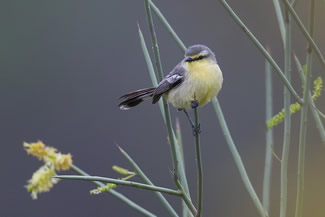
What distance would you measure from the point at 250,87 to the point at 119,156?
1583 millimetres

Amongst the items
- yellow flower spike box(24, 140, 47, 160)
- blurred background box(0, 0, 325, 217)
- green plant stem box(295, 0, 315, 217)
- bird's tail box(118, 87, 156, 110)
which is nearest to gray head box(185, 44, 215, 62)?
bird's tail box(118, 87, 156, 110)

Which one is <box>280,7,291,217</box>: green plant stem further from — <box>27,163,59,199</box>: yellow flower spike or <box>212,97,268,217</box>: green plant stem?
<box>27,163,59,199</box>: yellow flower spike

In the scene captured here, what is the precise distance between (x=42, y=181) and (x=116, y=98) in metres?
5.27

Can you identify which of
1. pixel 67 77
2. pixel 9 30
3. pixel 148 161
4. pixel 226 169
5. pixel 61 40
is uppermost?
pixel 9 30

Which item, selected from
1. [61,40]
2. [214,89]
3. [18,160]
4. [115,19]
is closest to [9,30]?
[61,40]

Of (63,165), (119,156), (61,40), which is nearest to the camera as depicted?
(63,165)

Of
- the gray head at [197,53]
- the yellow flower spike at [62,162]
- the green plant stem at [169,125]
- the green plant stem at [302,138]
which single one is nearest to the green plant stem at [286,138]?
the green plant stem at [302,138]

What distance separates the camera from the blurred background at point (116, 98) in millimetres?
5785

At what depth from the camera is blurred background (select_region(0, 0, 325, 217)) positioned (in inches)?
228

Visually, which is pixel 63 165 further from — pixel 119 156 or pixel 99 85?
pixel 99 85

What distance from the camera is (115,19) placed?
7.20 m

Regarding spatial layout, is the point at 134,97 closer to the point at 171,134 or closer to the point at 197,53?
the point at 197,53

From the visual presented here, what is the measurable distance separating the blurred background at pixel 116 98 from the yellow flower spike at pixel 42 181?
3989 millimetres

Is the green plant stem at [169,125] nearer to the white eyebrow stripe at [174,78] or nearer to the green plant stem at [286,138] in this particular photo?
the green plant stem at [286,138]
